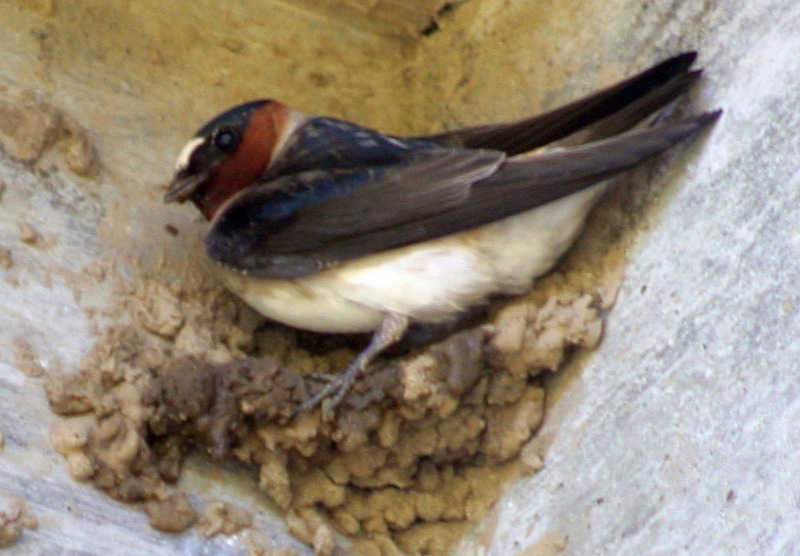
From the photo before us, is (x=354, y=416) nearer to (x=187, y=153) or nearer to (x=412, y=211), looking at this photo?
(x=412, y=211)

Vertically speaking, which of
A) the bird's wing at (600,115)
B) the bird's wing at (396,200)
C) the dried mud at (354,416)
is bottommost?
the dried mud at (354,416)

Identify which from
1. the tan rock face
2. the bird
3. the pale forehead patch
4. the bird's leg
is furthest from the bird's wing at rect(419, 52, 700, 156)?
the pale forehead patch

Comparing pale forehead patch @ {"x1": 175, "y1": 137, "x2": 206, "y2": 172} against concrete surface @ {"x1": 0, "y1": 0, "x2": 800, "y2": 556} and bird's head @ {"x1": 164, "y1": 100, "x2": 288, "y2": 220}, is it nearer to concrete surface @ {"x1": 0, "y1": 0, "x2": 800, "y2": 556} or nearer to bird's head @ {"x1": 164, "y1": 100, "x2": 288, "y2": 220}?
bird's head @ {"x1": 164, "y1": 100, "x2": 288, "y2": 220}

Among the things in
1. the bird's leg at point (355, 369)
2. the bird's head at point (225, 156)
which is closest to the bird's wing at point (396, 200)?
the bird's head at point (225, 156)

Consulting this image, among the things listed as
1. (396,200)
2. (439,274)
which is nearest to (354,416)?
(439,274)

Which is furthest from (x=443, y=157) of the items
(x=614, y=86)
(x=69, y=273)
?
(x=69, y=273)

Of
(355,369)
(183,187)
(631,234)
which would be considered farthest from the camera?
(183,187)

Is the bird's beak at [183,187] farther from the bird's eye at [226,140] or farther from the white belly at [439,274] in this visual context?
the white belly at [439,274]

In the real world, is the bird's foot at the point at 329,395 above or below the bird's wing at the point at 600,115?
below
